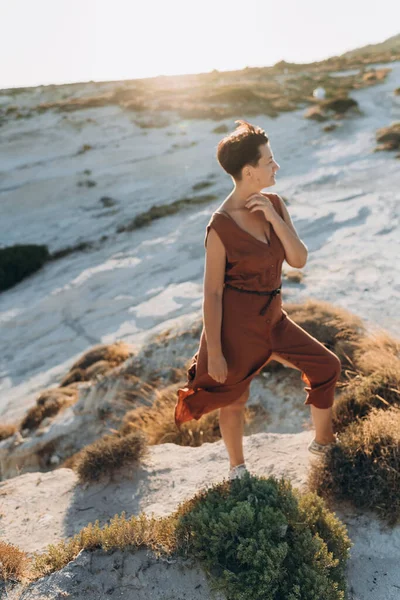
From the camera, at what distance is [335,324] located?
220 inches

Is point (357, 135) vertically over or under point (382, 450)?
over

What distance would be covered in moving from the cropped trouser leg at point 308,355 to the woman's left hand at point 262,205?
672 mm

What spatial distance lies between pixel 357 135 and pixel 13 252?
Answer: 12.7 meters

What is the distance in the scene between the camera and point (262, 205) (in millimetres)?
2797

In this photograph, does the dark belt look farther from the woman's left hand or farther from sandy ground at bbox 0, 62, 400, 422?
sandy ground at bbox 0, 62, 400, 422

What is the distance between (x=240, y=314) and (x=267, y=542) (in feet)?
3.89

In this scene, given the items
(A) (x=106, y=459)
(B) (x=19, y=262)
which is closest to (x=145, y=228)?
(B) (x=19, y=262)

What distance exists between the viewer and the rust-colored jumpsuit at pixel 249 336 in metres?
2.84

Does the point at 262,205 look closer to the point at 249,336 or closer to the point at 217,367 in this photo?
the point at 249,336

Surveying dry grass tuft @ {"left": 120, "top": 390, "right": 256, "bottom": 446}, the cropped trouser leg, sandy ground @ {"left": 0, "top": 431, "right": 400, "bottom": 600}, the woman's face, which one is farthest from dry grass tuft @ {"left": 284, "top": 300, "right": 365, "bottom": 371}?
the woman's face

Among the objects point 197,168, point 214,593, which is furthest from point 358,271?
point 197,168

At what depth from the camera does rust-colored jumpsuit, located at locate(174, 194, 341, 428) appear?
2.84 m

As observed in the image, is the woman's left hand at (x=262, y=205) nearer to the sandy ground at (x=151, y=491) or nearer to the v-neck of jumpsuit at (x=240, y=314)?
the v-neck of jumpsuit at (x=240, y=314)

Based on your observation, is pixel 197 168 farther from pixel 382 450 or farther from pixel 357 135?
pixel 382 450
